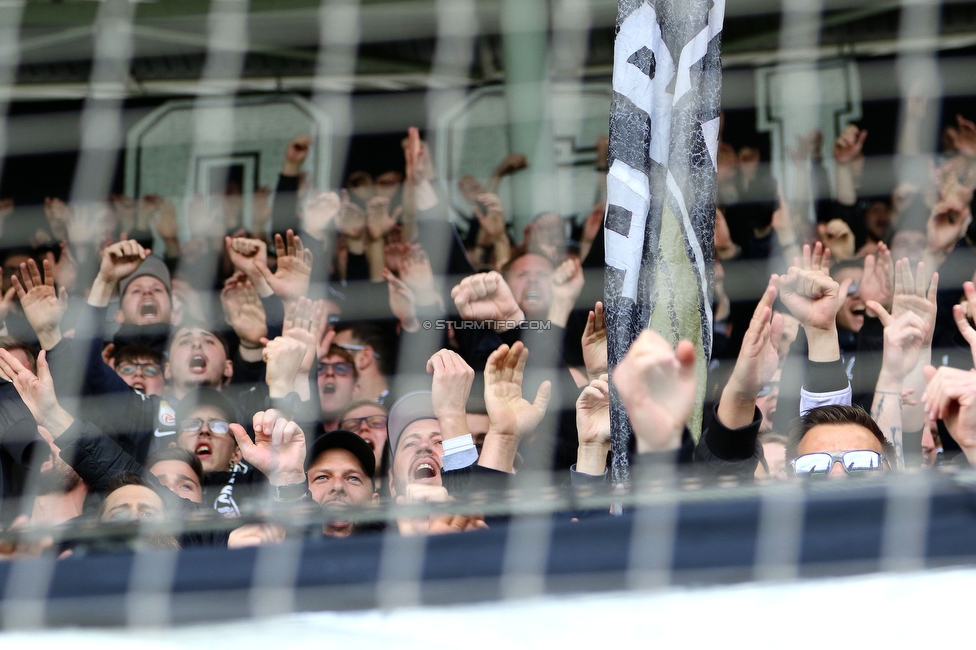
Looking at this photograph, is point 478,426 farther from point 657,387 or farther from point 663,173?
point 657,387

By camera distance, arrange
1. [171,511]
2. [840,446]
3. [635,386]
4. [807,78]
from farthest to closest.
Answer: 1. [807,78]
2. [171,511]
3. [840,446]
4. [635,386]

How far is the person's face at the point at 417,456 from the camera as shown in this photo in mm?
1508

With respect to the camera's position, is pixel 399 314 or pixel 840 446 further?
pixel 399 314

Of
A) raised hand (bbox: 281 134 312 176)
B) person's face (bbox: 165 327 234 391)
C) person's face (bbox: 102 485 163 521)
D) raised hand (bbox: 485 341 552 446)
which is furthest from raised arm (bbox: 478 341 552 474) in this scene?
raised hand (bbox: 281 134 312 176)

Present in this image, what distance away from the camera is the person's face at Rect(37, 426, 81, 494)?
150 cm

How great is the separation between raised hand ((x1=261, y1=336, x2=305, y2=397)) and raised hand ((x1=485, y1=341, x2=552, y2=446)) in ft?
1.50

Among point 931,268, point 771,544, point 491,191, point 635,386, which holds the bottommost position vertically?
point 771,544

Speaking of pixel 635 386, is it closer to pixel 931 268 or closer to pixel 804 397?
pixel 804 397

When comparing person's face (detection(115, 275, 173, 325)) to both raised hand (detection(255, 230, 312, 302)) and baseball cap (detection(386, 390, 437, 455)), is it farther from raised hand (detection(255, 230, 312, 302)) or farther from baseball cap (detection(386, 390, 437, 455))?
baseball cap (detection(386, 390, 437, 455))

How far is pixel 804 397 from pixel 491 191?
2036mm

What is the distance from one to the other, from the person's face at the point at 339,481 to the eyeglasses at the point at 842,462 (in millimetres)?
659

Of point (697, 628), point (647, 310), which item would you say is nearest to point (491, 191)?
point (647, 310)

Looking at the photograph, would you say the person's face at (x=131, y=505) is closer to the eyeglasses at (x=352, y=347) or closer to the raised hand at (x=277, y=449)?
the raised hand at (x=277, y=449)

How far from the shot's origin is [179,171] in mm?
3773
